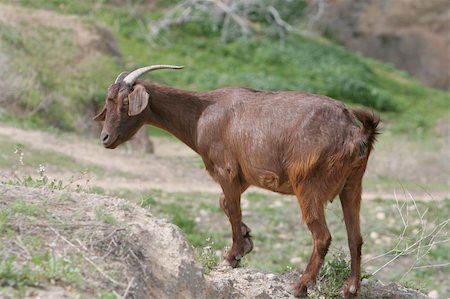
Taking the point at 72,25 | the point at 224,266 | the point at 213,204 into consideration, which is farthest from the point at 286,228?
the point at 72,25

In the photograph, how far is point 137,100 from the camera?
786cm

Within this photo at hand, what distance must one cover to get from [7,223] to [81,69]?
13622 mm

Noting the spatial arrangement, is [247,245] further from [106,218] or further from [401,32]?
[401,32]

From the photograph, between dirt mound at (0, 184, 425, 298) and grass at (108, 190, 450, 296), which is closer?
dirt mound at (0, 184, 425, 298)

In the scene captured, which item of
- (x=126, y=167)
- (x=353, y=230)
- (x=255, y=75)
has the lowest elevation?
(x=255, y=75)

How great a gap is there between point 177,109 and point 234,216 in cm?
109

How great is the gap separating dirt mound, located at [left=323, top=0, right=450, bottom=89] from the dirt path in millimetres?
15761

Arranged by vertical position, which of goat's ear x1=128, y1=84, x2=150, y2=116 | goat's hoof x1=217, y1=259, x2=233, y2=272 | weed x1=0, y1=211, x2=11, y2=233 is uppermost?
weed x1=0, y1=211, x2=11, y2=233

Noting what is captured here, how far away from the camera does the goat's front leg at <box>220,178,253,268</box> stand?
7.88 metres

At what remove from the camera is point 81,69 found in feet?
63.1

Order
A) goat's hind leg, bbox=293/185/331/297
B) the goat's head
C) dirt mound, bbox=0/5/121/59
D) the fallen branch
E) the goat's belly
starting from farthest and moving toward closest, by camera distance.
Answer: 1. dirt mound, bbox=0/5/121/59
2. the goat's head
3. the goat's belly
4. goat's hind leg, bbox=293/185/331/297
5. the fallen branch

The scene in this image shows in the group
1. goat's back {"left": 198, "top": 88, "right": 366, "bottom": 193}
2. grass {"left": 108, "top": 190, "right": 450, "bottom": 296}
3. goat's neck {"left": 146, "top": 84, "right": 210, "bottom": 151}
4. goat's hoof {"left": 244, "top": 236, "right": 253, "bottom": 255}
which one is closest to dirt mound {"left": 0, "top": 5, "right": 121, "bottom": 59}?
grass {"left": 108, "top": 190, "right": 450, "bottom": 296}

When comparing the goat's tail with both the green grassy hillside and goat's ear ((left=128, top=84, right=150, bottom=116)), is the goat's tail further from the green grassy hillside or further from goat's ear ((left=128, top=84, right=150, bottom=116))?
the green grassy hillside

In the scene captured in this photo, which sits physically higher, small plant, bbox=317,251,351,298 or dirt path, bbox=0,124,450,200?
small plant, bbox=317,251,351,298
